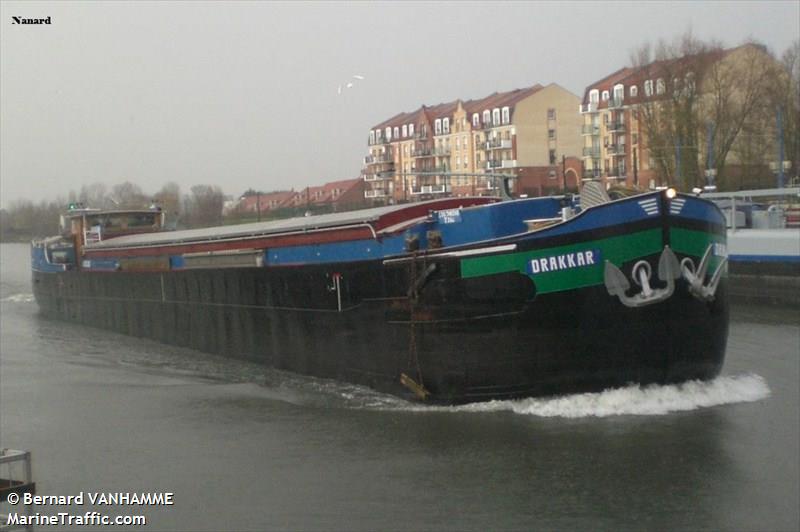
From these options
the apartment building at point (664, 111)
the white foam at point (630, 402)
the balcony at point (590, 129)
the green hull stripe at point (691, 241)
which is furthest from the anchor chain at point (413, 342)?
the balcony at point (590, 129)

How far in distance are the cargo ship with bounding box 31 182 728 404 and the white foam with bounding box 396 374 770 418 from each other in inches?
5.1

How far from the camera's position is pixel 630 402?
10.9 m

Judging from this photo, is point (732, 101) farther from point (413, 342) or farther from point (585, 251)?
point (585, 251)

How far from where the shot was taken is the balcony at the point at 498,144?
33.2 metres

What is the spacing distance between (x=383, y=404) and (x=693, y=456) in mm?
4210

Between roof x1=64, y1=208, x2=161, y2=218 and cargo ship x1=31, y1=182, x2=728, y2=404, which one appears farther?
roof x1=64, y1=208, x2=161, y2=218

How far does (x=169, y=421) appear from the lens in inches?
491

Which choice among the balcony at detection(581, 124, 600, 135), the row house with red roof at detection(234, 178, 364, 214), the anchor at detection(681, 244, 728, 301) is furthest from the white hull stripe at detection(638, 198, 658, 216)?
the balcony at detection(581, 124, 600, 135)

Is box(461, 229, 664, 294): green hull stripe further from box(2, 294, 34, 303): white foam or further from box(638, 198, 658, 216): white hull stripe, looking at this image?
box(2, 294, 34, 303): white foam

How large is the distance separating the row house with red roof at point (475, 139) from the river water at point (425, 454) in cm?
1661

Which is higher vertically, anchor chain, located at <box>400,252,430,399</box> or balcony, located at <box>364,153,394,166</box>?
balcony, located at <box>364,153,394,166</box>

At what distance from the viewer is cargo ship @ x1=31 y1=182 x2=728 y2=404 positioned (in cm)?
1079

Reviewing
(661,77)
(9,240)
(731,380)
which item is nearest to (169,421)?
(731,380)

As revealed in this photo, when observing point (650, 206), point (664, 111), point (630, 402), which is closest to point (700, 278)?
point (650, 206)
